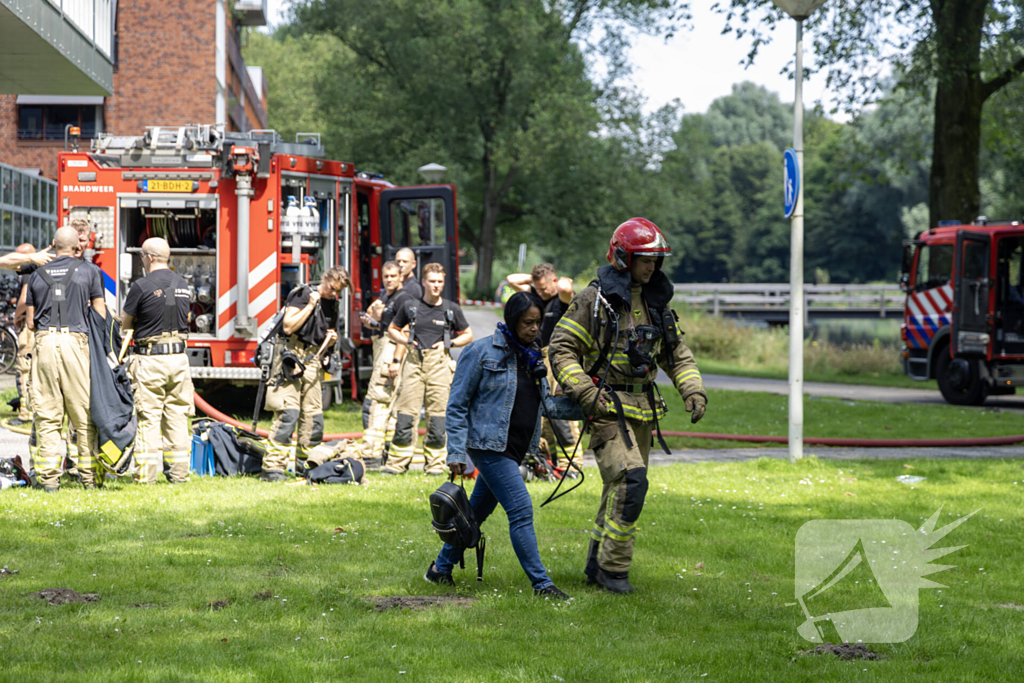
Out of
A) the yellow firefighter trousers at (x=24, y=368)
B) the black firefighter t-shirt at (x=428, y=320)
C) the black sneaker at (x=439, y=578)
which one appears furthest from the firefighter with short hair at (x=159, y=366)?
the black sneaker at (x=439, y=578)

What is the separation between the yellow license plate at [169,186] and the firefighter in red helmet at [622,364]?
865 centimetres

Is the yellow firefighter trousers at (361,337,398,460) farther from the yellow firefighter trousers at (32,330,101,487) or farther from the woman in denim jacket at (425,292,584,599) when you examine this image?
the woman in denim jacket at (425,292,584,599)

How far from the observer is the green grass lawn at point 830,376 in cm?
2264

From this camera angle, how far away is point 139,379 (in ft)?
29.2

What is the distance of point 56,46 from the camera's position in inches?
410

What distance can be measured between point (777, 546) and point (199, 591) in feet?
12.3

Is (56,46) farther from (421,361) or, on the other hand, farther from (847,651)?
(847,651)

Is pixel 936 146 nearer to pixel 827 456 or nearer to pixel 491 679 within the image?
pixel 827 456

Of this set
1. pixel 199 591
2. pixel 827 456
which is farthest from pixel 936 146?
pixel 199 591

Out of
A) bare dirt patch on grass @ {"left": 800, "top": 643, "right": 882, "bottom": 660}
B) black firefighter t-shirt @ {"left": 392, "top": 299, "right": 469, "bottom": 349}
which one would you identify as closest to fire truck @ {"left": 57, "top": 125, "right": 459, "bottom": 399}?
black firefighter t-shirt @ {"left": 392, "top": 299, "right": 469, "bottom": 349}

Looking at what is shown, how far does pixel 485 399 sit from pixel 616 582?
124cm

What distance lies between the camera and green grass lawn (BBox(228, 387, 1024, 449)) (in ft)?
45.2

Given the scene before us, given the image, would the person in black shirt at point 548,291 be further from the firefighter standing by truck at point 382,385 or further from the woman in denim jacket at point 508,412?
the woman in denim jacket at point 508,412

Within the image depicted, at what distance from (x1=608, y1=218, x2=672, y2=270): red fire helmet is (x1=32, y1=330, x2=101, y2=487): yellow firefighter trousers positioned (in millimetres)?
4747
